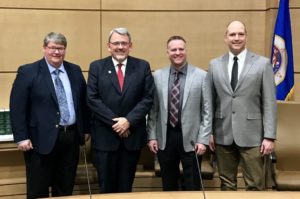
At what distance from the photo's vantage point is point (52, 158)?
2.99 metres

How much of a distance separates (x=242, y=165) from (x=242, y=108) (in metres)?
0.42

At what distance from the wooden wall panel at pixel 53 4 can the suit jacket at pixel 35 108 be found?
56.6 inches

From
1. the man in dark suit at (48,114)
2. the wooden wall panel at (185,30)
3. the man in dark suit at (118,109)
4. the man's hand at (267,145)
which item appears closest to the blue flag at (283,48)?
the wooden wall panel at (185,30)

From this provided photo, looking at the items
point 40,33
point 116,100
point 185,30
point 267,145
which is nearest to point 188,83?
point 116,100

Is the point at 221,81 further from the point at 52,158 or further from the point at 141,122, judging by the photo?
the point at 52,158

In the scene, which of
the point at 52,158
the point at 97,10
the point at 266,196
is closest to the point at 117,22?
the point at 97,10

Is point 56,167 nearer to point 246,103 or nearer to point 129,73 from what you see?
point 129,73

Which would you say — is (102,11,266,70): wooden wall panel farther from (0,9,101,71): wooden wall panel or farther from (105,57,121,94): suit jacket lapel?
(105,57,121,94): suit jacket lapel

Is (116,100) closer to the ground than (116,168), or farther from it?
farther from it

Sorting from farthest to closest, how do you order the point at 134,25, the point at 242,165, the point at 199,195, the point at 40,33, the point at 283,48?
the point at 134,25 < the point at 40,33 < the point at 283,48 < the point at 242,165 < the point at 199,195

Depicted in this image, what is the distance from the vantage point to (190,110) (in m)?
2.97

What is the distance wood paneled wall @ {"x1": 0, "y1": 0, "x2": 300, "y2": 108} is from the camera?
13.6 feet

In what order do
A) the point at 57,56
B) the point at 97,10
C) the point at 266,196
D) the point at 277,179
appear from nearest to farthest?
the point at 266,196, the point at 57,56, the point at 277,179, the point at 97,10

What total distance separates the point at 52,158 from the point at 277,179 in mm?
1750
